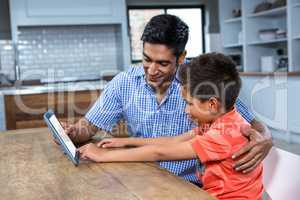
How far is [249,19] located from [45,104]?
3100 millimetres

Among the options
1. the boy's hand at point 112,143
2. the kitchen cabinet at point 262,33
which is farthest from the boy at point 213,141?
the kitchen cabinet at point 262,33

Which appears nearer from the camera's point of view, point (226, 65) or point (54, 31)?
point (226, 65)

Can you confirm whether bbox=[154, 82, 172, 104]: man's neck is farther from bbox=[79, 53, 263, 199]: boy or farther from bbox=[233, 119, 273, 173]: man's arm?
bbox=[233, 119, 273, 173]: man's arm

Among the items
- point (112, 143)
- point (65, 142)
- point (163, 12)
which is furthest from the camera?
point (163, 12)

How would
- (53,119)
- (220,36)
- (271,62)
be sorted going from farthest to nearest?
(220,36) → (271,62) → (53,119)

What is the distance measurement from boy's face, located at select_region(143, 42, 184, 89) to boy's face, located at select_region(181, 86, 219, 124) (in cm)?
28

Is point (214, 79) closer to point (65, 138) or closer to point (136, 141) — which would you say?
point (136, 141)

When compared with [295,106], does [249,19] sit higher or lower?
higher

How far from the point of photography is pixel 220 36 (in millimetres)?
5922

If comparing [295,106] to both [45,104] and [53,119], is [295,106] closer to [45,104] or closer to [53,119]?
[45,104]

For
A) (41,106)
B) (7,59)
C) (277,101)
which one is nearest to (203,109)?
(41,106)

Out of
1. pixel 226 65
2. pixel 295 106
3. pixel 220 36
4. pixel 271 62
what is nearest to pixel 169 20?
pixel 226 65

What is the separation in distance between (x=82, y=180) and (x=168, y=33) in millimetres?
678

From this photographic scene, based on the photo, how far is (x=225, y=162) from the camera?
1.13 metres
